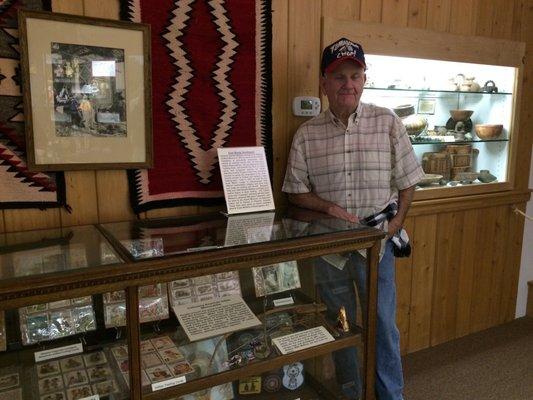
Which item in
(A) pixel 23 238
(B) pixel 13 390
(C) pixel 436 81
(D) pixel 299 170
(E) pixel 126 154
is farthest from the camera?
(C) pixel 436 81

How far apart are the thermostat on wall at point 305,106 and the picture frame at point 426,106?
2.78 feet

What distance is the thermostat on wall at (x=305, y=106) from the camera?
2.15 m

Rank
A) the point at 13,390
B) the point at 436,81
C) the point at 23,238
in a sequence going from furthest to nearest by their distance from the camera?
the point at 436,81
the point at 23,238
the point at 13,390

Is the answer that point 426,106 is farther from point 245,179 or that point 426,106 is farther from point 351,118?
point 245,179

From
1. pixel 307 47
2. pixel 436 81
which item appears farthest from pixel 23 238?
pixel 436 81

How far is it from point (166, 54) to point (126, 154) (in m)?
0.42

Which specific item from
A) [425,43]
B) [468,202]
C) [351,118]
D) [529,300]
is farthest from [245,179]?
[529,300]

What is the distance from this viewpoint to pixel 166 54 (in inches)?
71.4

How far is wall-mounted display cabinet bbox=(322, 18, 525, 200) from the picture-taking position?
2.46 metres

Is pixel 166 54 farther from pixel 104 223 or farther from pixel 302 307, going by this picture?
pixel 302 307

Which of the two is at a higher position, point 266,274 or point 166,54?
point 166,54

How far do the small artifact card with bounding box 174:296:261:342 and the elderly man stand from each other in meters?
0.55

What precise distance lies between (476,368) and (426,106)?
1543 millimetres

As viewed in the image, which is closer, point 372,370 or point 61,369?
point 61,369
